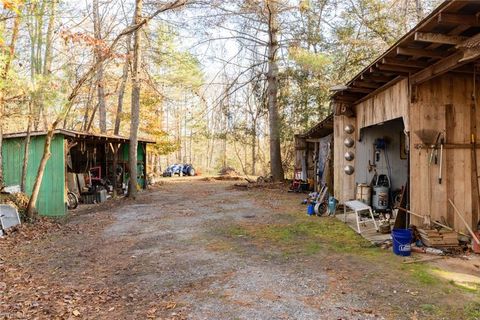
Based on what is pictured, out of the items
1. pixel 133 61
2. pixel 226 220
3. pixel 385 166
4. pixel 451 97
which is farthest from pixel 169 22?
pixel 451 97

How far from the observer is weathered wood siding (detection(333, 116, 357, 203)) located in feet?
29.3

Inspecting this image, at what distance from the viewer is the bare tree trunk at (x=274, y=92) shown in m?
16.1

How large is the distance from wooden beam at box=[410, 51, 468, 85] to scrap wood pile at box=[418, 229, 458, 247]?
87.0 inches

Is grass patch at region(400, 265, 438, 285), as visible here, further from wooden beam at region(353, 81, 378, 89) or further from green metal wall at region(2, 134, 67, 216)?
green metal wall at region(2, 134, 67, 216)

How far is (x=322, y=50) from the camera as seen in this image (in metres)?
16.1

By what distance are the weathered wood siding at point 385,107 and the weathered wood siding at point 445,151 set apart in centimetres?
28

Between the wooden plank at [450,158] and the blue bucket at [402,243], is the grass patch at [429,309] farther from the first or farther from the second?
the wooden plank at [450,158]

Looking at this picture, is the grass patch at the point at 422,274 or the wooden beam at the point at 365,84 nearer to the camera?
the grass patch at the point at 422,274

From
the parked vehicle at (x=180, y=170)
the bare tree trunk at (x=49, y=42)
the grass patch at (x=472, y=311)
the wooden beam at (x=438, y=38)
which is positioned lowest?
the grass patch at (x=472, y=311)

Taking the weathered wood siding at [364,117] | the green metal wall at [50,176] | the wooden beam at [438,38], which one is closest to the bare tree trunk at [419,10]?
the weathered wood siding at [364,117]

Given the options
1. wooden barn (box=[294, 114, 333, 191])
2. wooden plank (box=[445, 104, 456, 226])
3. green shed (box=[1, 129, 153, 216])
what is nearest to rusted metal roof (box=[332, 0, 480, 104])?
wooden plank (box=[445, 104, 456, 226])

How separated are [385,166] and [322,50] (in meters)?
8.93

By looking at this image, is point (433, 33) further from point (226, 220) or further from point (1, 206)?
point (1, 206)

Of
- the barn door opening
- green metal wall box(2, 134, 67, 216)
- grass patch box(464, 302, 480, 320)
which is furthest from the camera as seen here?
green metal wall box(2, 134, 67, 216)
